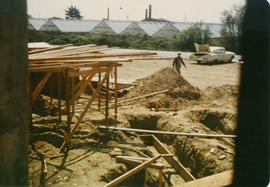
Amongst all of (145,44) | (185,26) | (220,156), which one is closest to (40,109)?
(220,156)

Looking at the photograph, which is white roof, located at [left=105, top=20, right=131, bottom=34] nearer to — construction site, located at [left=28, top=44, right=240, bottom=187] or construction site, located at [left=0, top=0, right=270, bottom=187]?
construction site, located at [left=0, top=0, right=270, bottom=187]

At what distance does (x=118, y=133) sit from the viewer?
356 inches

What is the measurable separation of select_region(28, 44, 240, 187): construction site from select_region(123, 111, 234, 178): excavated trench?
0.02 m

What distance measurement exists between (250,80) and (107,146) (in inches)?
257

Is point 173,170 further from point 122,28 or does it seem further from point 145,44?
point 122,28

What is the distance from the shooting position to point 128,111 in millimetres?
11453

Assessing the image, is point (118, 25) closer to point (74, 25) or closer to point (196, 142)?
point (74, 25)

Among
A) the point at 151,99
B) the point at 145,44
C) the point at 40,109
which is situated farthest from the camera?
the point at 145,44

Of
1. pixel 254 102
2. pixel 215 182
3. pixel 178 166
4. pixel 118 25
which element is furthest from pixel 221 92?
pixel 118 25

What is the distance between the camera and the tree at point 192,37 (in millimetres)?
41250

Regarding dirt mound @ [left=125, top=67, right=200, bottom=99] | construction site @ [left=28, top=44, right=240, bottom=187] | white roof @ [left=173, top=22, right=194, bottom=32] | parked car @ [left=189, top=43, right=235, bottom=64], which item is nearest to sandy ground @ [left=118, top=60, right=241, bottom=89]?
parked car @ [left=189, top=43, right=235, bottom=64]

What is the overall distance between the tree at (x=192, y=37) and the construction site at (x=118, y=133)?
2805 centimetres

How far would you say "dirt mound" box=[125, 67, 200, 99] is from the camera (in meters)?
14.4

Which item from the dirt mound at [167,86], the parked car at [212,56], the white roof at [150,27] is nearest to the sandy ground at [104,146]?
the dirt mound at [167,86]
